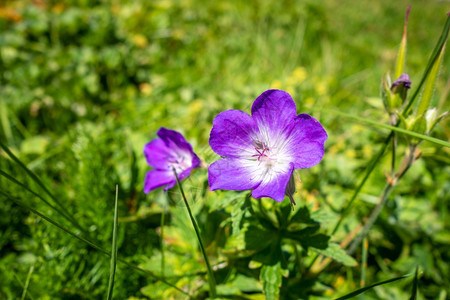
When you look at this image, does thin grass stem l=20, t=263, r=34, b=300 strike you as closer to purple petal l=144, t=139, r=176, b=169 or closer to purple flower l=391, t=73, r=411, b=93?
purple petal l=144, t=139, r=176, b=169

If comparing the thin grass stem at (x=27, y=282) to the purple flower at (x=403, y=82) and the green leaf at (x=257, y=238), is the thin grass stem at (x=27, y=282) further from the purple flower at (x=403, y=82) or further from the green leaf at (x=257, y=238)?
the purple flower at (x=403, y=82)

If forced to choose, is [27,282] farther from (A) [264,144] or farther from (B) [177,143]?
(A) [264,144]

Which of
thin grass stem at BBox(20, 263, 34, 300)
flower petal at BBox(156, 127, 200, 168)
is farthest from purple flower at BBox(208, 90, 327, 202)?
thin grass stem at BBox(20, 263, 34, 300)

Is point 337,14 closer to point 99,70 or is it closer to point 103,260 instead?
point 99,70

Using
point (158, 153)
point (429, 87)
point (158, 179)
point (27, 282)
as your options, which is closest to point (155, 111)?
point (158, 153)

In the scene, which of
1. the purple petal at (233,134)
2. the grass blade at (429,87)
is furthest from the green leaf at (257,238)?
the grass blade at (429,87)
